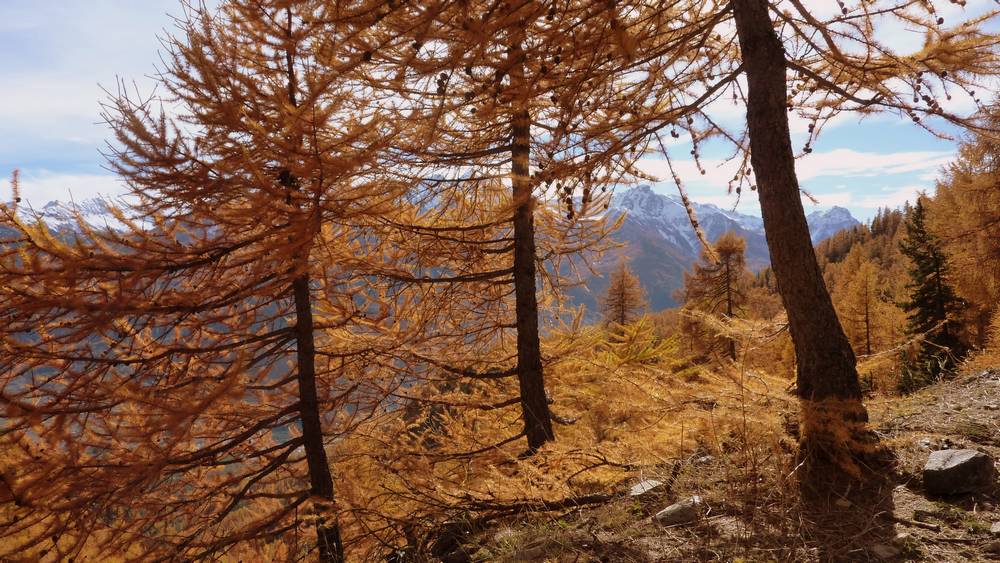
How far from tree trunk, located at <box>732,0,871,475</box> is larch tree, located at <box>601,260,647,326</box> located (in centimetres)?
1769

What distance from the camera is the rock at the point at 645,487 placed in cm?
352

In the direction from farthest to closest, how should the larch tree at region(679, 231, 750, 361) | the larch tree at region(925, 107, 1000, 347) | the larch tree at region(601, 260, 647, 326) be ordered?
1. the larch tree at region(601, 260, 647, 326)
2. the larch tree at region(679, 231, 750, 361)
3. the larch tree at region(925, 107, 1000, 347)

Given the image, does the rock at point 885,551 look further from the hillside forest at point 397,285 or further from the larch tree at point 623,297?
the larch tree at point 623,297

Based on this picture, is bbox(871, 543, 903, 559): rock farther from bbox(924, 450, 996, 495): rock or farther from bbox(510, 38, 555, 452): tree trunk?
bbox(510, 38, 555, 452): tree trunk

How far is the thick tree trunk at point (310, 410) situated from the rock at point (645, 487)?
137 inches

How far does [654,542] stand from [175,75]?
510 cm

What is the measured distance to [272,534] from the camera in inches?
191

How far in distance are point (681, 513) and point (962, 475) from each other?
160 centimetres

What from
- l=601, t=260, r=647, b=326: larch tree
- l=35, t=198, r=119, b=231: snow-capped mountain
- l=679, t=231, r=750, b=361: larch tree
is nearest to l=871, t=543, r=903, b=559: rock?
l=35, t=198, r=119, b=231: snow-capped mountain

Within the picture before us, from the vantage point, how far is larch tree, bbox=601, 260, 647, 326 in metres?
21.2

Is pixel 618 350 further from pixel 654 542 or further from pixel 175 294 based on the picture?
pixel 175 294

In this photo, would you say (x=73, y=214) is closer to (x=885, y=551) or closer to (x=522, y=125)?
(x=522, y=125)

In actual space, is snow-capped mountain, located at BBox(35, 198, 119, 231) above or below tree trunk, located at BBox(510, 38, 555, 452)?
above

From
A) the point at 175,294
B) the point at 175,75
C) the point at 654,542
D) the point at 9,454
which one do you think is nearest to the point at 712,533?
the point at 654,542
